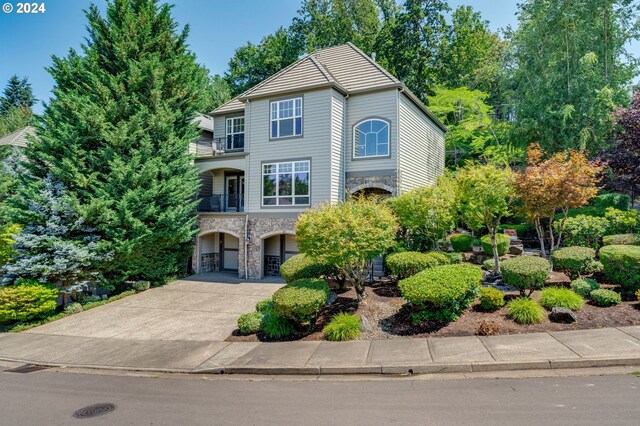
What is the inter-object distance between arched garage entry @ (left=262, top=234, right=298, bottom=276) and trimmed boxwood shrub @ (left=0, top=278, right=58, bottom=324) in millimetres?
8891

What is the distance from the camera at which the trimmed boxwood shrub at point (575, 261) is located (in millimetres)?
10047

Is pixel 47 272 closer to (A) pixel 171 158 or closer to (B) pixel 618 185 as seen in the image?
(A) pixel 171 158

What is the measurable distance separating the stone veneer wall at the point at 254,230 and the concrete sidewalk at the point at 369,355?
305 inches

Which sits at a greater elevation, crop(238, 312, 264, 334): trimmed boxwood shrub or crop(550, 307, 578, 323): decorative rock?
crop(550, 307, 578, 323): decorative rock

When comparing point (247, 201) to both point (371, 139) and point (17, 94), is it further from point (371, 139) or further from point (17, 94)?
point (17, 94)

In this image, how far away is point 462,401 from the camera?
5289mm

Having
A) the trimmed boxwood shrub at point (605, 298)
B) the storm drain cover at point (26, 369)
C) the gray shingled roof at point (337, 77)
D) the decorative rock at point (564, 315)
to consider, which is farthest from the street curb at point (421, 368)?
the gray shingled roof at point (337, 77)

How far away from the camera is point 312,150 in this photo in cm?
1650

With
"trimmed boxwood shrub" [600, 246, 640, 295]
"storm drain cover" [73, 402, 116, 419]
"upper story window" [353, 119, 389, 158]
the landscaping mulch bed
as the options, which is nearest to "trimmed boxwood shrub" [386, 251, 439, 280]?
the landscaping mulch bed

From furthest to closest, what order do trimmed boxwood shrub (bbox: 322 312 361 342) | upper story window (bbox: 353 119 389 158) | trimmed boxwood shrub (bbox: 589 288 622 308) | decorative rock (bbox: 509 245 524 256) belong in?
upper story window (bbox: 353 119 389 158) → decorative rock (bbox: 509 245 524 256) → trimmed boxwood shrub (bbox: 589 288 622 308) → trimmed boxwood shrub (bbox: 322 312 361 342)

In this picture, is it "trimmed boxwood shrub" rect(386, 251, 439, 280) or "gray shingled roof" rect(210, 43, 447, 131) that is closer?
"trimmed boxwood shrub" rect(386, 251, 439, 280)

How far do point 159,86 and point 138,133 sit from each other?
2493 mm

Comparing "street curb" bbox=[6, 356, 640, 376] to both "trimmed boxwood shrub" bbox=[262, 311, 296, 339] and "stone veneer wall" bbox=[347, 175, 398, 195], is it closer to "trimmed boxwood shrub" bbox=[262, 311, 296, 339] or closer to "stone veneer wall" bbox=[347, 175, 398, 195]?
"trimmed boxwood shrub" bbox=[262, 311, 296, 339]

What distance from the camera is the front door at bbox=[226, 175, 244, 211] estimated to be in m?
20.2
